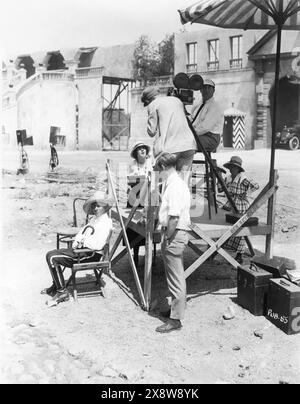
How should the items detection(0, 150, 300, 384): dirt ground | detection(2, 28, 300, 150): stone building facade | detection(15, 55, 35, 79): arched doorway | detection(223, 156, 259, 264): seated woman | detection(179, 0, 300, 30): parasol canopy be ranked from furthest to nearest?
detection(15, 55, 35, 79): arched doorway, detection(2, 28, 300, 150): stone building facade, detection(223, 156, 259, 264): seated woman, detection(179, 0, 300, 30): parasol canopy, detection(0, 150, 300, 384): dirt ground

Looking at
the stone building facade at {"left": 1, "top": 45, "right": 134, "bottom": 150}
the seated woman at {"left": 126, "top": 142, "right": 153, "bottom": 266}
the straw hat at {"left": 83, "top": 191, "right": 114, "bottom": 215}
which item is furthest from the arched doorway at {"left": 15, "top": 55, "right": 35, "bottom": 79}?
the straw hat at {"left": 83, "top": 191, "right": 114, "bottom": 215}

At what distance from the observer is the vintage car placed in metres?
25.7

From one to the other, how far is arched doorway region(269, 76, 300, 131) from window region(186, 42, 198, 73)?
5.52 meters

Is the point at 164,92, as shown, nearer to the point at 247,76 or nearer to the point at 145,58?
the point at 247,76

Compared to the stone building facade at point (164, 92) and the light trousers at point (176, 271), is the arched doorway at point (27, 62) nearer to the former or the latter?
the stone building facade at point (164, 92)

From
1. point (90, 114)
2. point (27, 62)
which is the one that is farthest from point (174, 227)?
point (27, 62)

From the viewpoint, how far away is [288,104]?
30.5 meters

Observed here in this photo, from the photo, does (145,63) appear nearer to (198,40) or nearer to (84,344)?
(198,40)

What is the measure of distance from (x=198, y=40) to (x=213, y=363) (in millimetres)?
28938

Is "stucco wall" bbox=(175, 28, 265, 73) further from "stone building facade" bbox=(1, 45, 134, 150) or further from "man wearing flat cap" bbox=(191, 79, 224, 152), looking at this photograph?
"man wearing flat cap" bbox=(191, 79, 224, 152)

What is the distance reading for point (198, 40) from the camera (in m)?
31.4

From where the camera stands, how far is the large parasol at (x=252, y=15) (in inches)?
243

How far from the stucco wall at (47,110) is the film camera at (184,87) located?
28264mm
